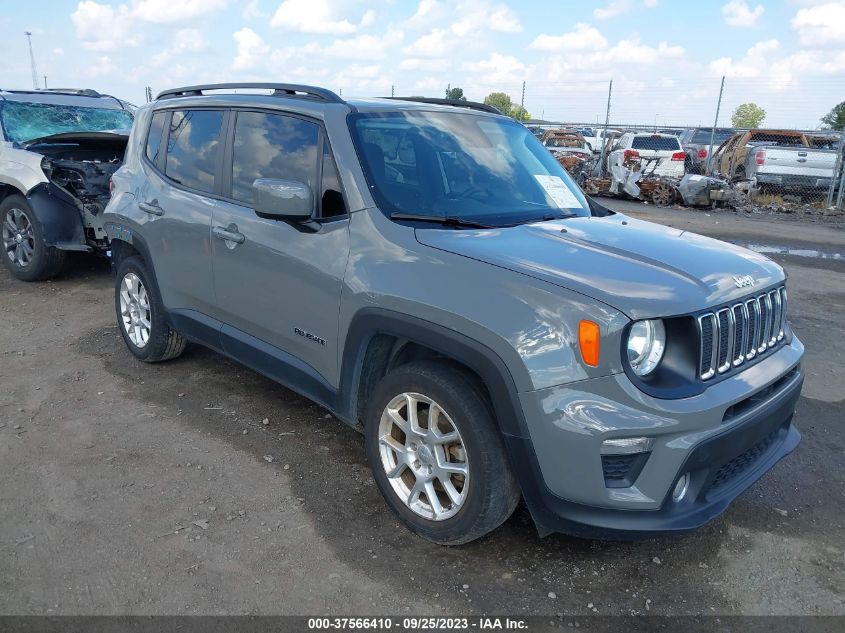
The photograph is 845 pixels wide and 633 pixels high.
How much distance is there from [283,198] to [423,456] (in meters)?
1.34

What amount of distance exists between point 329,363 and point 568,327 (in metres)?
1.36

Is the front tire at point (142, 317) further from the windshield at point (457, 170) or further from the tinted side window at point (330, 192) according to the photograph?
the windshield at point (457, 170)

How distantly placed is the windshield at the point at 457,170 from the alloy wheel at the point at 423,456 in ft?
3.08

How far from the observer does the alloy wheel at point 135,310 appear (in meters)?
5.00

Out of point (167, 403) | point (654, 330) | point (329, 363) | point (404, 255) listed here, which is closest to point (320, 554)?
point (329, 363)

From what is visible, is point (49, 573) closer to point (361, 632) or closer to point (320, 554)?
point (320, 554)

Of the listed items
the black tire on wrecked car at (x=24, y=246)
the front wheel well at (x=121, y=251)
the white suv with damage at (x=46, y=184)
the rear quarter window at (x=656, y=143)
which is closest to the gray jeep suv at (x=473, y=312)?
the front wheel well at (x=121, y=251)

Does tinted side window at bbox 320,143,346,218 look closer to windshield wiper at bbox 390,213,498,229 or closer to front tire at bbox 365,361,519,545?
windshield wiper at bbox 390,213,498,229

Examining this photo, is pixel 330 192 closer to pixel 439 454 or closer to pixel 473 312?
pixel 473 312

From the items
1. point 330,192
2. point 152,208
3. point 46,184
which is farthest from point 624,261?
point 46,184

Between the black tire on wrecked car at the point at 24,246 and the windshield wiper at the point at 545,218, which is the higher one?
the windshield wiper at the point at 545,218

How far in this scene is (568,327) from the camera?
2475mm

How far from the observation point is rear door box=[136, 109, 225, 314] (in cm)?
414

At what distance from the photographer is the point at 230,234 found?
386cm
